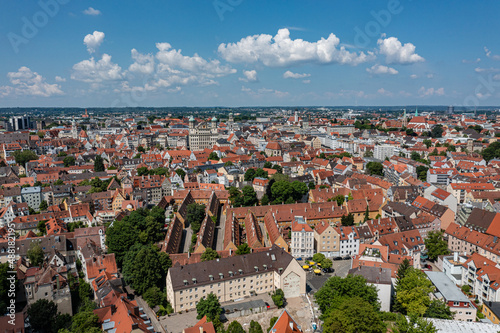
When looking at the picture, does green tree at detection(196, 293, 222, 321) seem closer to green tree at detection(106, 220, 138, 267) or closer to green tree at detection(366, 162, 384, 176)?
green tree at detection(106, 220, 138, 267)

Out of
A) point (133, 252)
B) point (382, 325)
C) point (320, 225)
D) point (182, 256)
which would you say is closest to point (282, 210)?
point (320, 225)

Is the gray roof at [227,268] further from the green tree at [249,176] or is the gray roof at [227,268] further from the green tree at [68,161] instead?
the green tree at [68,161]

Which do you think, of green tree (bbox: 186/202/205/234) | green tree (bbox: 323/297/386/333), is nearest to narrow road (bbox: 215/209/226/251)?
green tree (bbox: 186/202/205/234)

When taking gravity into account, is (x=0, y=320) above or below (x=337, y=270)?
above

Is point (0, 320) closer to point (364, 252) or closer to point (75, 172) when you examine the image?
point (364, 252)

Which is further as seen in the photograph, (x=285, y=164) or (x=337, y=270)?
(x=285, y=164)

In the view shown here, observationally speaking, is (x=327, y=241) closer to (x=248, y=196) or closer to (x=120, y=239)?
(x=248, y=196)

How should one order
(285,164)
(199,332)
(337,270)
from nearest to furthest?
(199,332), (337,270), (285,164)

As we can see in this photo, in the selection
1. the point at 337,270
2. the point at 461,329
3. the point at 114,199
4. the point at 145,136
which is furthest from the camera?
the point at 145,136
